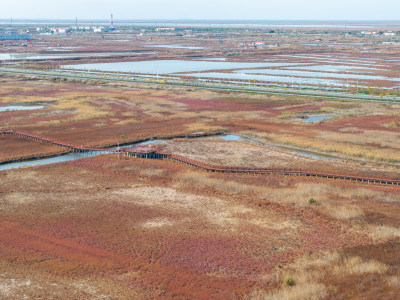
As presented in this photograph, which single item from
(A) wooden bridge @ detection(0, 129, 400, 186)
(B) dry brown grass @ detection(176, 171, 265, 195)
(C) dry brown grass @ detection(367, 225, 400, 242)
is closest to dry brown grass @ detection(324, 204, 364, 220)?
(C) dry brown grass @ detection(367, 225, 400, 242)

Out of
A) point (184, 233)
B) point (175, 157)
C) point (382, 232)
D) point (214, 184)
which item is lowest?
point (184, 233)

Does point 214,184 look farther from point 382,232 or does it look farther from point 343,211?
point 382,232

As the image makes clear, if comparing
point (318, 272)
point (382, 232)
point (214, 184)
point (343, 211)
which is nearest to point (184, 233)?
point (318, 272)

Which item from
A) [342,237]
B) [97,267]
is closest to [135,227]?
[97,267]

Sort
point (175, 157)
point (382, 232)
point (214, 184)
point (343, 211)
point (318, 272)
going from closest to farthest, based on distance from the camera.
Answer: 1. point (318, 272)
2. point (382, 232)
3. point (343, 211)
4. point (214, 184)
5. point (175, 157)

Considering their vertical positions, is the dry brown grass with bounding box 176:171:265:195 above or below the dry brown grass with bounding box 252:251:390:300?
above

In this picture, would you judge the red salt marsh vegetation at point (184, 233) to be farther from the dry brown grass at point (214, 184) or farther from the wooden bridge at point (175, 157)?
the wooden bridge at point (175, 157)

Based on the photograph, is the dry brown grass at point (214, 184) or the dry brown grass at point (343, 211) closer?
A: the dry brown grass at point (343, 211)

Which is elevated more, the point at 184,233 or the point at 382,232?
the point at 382,232

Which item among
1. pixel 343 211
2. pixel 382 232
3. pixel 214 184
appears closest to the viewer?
pixel 382 232

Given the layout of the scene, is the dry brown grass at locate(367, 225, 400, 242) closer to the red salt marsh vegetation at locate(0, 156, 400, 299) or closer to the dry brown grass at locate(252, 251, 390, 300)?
the red salt marsh vegetation at locate(0, 156, 400, 299)

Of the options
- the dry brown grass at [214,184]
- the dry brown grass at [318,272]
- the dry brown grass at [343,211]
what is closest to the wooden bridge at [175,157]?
the dry brown grass at [214,184]
